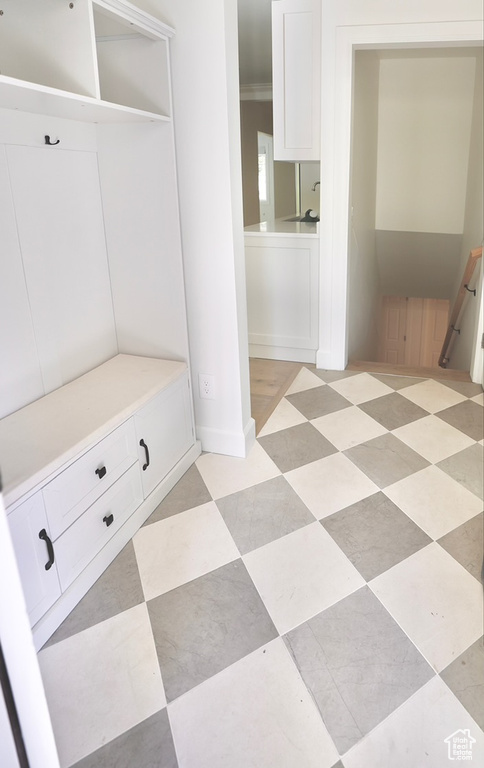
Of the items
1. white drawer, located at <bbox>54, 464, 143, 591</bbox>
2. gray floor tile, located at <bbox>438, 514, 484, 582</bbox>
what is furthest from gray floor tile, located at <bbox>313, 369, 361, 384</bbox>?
white drawer, located at <bbox>54, 464, 143, 591</bbox>

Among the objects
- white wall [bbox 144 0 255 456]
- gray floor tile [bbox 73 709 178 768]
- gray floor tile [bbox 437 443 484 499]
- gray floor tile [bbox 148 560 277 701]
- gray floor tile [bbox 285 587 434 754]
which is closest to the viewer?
gray floor tile [bbox 73 709 178 768]

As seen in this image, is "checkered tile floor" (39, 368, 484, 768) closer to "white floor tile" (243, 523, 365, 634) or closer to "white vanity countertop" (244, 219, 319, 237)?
"white floor tile" (243, 523, 365, 634)

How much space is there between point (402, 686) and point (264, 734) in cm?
39

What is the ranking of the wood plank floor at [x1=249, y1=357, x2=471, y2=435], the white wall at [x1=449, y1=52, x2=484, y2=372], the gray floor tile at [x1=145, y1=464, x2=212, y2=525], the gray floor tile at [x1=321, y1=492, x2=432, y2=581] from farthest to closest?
1. the white wall at [x1=449, y1=52, x2=484, y2=372]
2. the wood plank floor at [x1=249, y1=357, x2=471, y2=435]
3. the gray floor tile at [x1=145, y1=464, x2=212, y2=525]
4. the gray floor tile at [x1=321, y1=492, x2=432, y2=581]

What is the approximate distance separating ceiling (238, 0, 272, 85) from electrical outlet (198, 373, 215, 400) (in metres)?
2.81

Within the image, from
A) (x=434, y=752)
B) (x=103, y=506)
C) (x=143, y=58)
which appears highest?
(x=143, y=58)

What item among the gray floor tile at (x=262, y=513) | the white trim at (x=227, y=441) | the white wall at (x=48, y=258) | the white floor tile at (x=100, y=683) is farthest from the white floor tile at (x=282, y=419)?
the white floor tile at (x=100, y=683)

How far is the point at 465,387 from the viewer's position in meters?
3.33

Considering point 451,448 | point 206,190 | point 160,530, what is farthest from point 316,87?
point 160,530

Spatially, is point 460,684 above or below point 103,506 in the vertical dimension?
below

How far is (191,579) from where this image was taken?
184 centimetres

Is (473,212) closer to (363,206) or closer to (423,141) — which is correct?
(363,206)

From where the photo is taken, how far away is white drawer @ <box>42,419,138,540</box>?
1.61 m

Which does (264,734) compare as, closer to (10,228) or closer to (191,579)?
(191,579)
